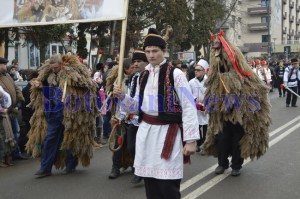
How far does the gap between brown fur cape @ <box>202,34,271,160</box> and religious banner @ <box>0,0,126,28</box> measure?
2.35 m

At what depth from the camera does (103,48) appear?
28.8 metres

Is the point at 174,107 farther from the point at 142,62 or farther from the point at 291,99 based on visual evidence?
the point at 291,99

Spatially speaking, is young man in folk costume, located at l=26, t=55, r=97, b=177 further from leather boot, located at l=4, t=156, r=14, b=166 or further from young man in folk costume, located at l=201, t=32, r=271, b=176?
young man in folk costume, located at l=201, t=32, r=271, b=176

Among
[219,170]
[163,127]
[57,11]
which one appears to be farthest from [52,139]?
[163,127]

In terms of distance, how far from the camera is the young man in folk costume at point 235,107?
665 cm

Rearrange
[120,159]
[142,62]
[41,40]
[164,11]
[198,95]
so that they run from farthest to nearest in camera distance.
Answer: [164,11]
[41,40]
[198,95]
[120,159]
[142,62]

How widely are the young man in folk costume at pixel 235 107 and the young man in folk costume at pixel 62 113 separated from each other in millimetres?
1852

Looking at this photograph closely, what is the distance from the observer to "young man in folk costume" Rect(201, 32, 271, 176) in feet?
21.8

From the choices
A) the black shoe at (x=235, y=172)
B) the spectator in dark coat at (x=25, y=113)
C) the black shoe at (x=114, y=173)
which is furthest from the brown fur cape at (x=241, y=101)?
the spectator in dark coat at (x=25, y=113)

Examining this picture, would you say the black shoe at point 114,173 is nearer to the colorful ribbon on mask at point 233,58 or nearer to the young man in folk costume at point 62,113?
the young man in folk costume at point 62,113

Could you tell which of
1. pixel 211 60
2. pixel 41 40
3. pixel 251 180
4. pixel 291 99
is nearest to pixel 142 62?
pixel 211 60

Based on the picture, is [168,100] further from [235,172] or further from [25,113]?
[25,113]

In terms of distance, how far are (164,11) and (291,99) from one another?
11.2 m

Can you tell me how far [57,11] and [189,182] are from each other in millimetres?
2916
